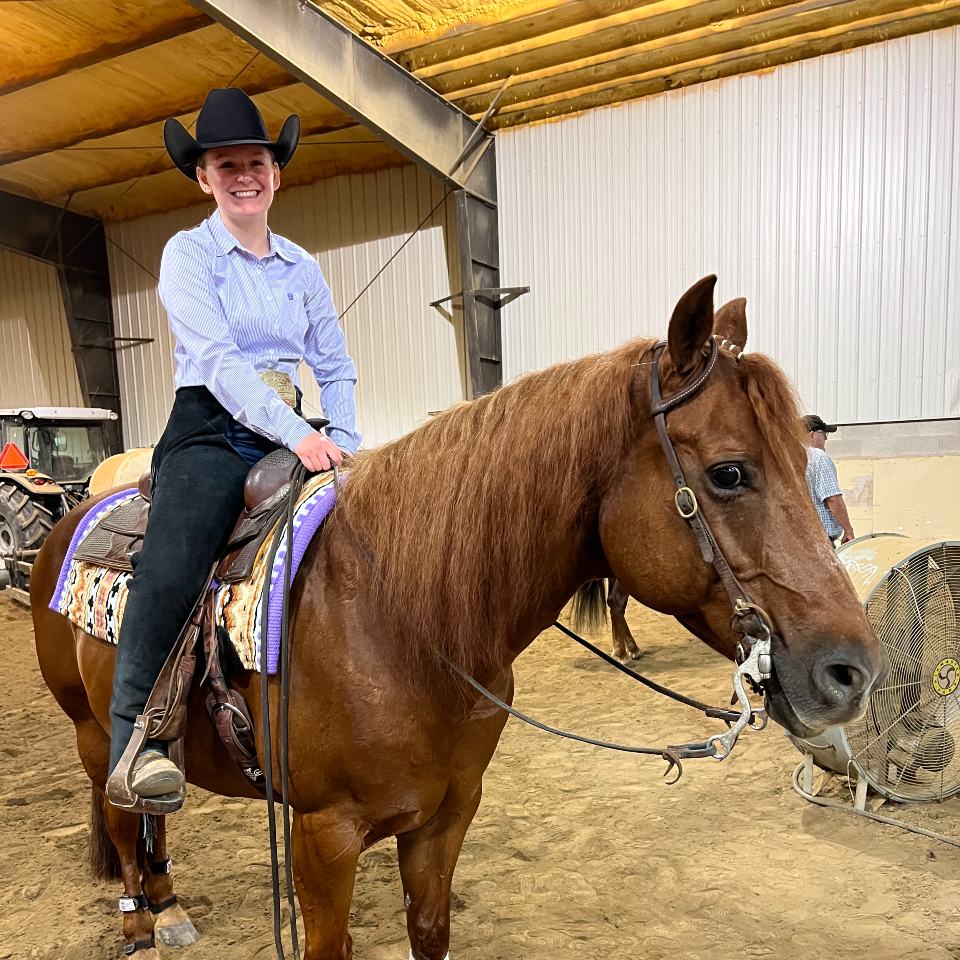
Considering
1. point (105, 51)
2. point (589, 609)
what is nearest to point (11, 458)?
point (105, 51)

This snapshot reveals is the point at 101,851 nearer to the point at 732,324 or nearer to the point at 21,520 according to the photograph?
the point at 732,324

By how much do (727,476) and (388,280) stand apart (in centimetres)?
951

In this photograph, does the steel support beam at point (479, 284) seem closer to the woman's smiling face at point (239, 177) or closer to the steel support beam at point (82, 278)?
the woman's smiling face at point (239, 177)

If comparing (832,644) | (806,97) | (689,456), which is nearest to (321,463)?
(689,456)

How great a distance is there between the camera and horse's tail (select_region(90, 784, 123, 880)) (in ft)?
8.94

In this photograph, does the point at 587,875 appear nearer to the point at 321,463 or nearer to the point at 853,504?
the point at 321,463

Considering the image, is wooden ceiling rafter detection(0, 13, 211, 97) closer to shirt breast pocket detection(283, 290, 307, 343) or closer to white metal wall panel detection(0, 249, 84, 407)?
white metal wall panel detection(0, 249, 84, 407)

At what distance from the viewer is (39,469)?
31.7 feet

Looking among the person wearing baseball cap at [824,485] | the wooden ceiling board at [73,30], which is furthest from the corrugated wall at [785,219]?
the wooden ceiling board at [73,30]

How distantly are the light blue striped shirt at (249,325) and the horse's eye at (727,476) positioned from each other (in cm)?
99

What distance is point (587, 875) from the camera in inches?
111

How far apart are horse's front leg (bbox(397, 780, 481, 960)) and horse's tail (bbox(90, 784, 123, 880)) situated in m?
1.55

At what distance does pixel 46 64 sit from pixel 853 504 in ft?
36.5

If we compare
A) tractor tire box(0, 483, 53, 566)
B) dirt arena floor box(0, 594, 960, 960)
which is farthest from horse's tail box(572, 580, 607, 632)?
tractor tire box(0, 483, 53, 566)
